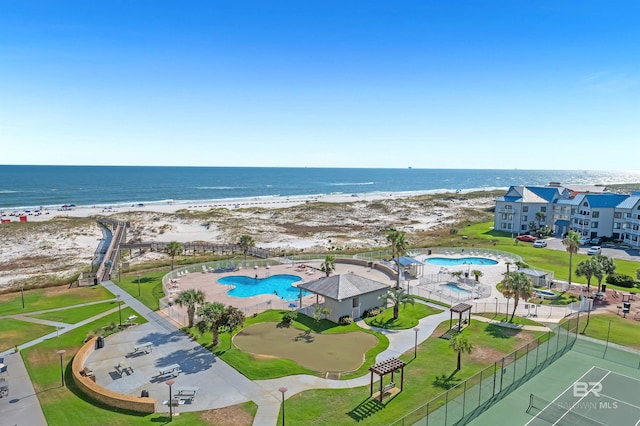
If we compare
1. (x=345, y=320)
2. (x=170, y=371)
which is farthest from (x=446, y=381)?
(x=170, y=371)

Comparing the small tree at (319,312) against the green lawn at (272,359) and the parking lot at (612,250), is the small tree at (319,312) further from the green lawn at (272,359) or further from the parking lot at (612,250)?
the parking lot at (612,250)

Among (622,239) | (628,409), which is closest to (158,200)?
(622,239)

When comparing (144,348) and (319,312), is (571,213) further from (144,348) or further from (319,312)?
(144,348)

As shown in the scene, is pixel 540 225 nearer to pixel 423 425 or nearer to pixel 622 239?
pixel 622 239

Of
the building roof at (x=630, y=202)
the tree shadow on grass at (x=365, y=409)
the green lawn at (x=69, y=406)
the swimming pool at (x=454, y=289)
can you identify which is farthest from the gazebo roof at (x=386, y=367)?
the building roof at (x=630, y=202)

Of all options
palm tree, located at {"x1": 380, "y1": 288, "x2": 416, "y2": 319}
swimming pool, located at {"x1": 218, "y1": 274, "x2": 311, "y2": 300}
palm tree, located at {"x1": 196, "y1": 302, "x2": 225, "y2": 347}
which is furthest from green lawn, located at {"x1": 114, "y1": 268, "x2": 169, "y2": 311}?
palm tree, located at {"x1": 380, "y1": 288, "x2": 416, "y2": 319}

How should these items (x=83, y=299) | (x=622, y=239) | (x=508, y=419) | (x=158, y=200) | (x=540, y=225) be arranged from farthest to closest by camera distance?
(x=158, y=200) < (x=540, y=225) < (x=622, y=239) < (x=83, y=299) < (x=508, y=419)
